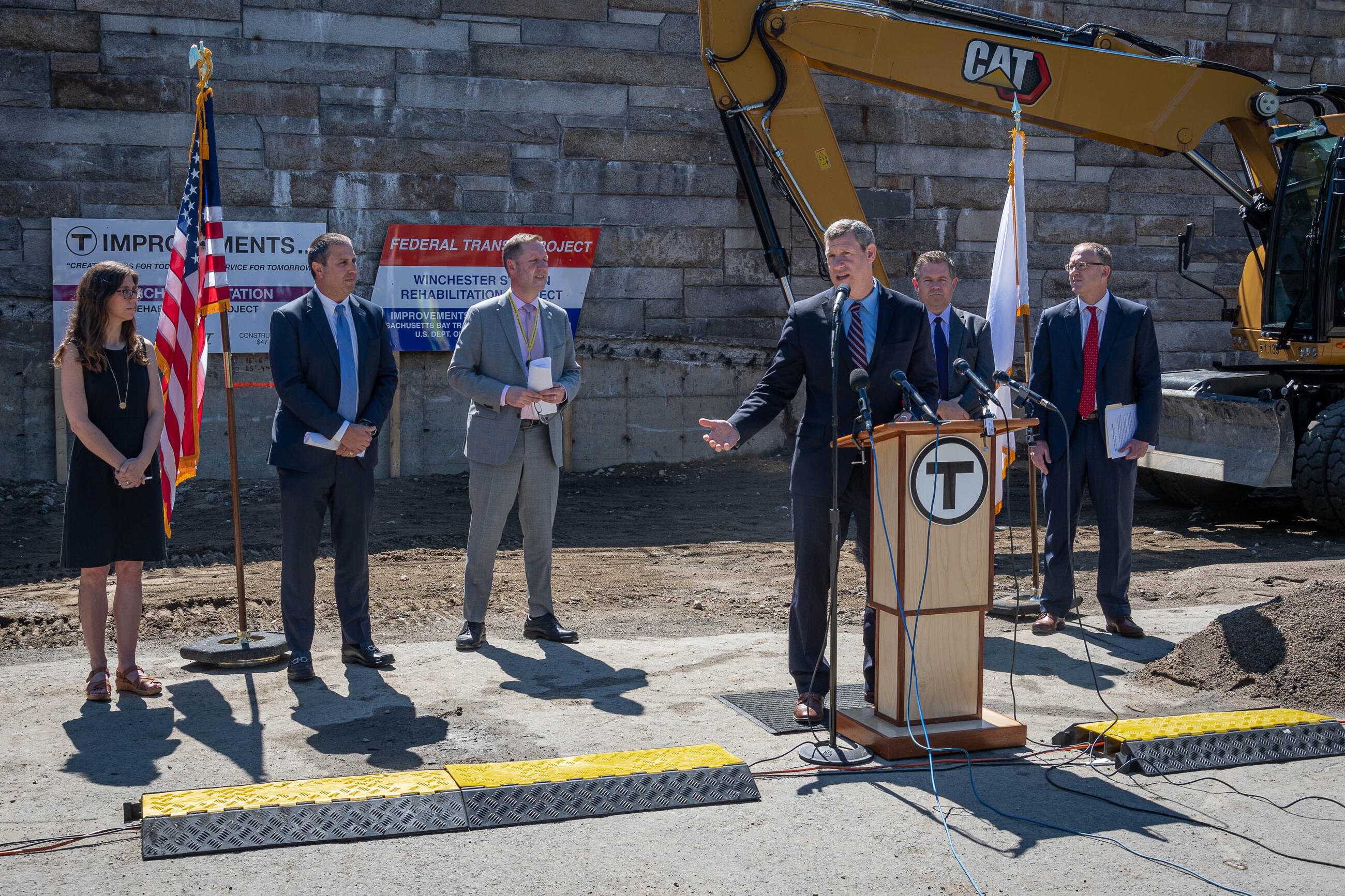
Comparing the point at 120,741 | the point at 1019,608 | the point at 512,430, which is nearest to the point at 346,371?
the point at 512,430

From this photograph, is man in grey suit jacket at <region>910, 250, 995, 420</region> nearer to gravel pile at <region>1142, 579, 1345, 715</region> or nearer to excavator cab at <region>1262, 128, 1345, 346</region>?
gravel pile at <region>1142, 579, 1345, 715</region>

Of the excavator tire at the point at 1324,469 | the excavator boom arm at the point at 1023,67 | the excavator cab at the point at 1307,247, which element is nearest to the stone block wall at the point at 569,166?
the excavator boom arm at the point at 1023,67

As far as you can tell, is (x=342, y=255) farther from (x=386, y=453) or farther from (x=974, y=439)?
(x=386, y=453)

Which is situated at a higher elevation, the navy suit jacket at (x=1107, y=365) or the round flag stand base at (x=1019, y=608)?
the navy suit jacket at (x=1107, y=365)

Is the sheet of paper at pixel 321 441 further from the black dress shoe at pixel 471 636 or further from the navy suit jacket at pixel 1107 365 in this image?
the navy suit jacket at pixel 1107 365

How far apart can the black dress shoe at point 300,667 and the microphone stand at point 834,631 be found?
241 centimetres

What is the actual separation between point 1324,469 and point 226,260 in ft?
31.7

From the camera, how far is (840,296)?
169 inches

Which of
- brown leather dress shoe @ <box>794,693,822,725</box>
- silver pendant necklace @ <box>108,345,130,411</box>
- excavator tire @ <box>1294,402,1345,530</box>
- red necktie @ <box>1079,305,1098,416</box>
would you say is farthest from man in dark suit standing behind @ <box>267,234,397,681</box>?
excavator tire @ <box>1294,402,1345,530</box>

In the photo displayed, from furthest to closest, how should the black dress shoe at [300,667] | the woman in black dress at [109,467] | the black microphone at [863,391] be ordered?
the black dress shoe at [300,667], the woman in black dress at [109,467], the black microphone at [863,391]

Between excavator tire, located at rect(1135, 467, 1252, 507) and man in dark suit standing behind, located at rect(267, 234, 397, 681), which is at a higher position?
man in dark suit standing behind, located at rect(267, 234, 397, 681)

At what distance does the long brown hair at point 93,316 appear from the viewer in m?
5.12

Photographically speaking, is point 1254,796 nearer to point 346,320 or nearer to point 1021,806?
point 1021,806

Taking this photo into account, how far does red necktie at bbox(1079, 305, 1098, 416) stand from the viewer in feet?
21.2
